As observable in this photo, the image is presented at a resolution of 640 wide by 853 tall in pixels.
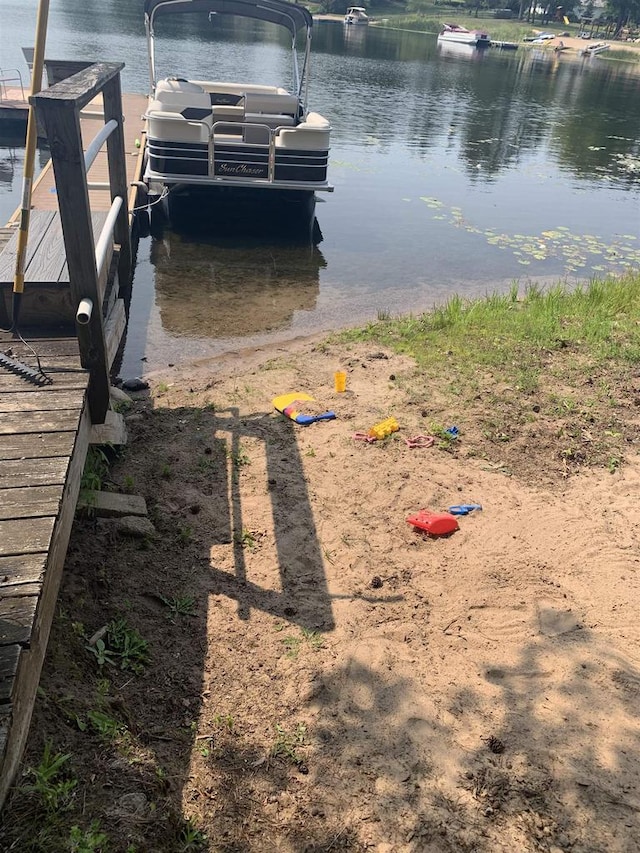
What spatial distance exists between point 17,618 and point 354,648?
1550 millimetres

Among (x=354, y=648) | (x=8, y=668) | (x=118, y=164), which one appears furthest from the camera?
(x=118, y=164)

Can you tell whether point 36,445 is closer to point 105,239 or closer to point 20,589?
point 20,589

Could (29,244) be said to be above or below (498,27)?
below

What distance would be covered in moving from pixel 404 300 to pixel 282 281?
167 centimetres

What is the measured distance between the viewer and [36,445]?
3.21 meters

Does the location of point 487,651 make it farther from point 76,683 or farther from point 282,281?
point 282,281

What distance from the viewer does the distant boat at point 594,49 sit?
51.5 metres

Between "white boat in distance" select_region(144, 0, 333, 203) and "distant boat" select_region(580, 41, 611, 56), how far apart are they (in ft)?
165

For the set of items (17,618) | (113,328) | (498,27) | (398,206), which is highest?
(498,27)

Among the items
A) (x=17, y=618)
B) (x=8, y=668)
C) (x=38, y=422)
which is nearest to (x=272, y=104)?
(x=38, y=422)

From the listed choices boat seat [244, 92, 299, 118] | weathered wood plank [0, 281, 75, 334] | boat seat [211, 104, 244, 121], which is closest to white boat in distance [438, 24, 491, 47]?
boat seat [244, 92, 299, 118]

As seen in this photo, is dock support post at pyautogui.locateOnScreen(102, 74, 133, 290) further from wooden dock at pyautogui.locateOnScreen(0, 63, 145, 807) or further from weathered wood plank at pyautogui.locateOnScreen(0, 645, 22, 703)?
weathered wood plank at pyautogui.locateOnScreen(0, 645, 22, 703)

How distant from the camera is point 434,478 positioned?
4516 mm

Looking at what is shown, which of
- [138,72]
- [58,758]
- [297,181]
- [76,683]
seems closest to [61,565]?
[76,683]
